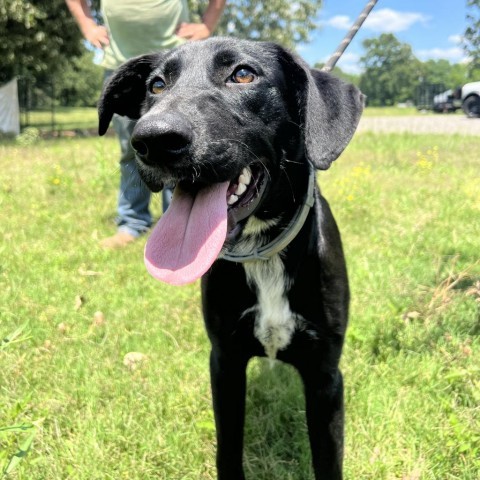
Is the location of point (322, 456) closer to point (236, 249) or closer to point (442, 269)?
point (236, 249)

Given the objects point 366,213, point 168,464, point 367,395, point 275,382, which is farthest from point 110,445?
point 366,213

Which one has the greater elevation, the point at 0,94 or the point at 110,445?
the point at 110,445

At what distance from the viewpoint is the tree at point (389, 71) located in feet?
276

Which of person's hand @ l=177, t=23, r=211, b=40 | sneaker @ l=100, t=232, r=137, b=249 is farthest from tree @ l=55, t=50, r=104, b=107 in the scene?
person's hand @ l=177, t=23, r=211, b=40

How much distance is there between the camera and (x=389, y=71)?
8594 centimetres

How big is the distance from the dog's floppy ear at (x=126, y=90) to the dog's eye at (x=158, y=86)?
0.17 m

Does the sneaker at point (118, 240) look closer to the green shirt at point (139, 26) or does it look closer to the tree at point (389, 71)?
the green shirt at point (139, 26)

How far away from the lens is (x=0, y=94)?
14.3 m

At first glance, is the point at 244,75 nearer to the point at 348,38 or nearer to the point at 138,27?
the point at 348,38

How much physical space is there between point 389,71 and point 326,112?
9207cm

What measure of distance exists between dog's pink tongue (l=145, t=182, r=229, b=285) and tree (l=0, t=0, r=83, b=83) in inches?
513

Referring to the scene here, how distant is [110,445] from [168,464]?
25cm

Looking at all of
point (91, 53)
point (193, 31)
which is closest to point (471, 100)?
point (193, 31)

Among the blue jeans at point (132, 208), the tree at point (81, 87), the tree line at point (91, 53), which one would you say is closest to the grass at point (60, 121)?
the tree line at point (91, 53)
